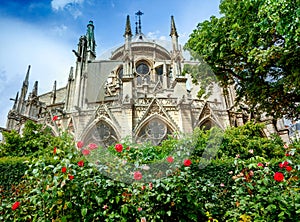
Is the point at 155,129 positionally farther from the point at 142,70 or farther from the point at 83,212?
the point at 142,70

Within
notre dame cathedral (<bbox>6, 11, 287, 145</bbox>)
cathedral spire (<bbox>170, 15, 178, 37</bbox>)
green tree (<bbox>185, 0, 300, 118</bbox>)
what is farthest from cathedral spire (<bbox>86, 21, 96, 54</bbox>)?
green tree (<bbox>185, 0, 300, 118</bbox>)

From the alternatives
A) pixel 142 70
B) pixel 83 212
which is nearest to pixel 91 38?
pixel 142 70

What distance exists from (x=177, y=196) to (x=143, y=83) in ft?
67.1

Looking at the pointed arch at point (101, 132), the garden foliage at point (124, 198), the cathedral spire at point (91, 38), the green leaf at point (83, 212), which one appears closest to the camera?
Answer: the green leaf at point (83, 212)

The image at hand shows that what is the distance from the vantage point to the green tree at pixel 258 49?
578 cm

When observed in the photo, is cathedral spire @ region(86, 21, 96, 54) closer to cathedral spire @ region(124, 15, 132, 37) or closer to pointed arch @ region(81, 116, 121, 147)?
cathedral spire @ region(124, 15, 132, 37)

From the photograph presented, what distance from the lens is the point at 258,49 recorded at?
6.79 metres

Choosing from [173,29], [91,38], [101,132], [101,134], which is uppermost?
[91,38]

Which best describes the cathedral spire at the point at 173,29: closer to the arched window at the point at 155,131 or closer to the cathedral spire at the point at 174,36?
the cathedral spire at the point at 174,36

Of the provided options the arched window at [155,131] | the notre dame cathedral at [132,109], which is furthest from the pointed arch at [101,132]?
the arched window at [155,131]

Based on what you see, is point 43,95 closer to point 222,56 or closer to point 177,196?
point 222,56

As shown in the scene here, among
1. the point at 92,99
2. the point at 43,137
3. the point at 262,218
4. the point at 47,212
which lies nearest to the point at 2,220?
the point at 47,212

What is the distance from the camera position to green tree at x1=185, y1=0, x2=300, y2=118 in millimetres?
5781

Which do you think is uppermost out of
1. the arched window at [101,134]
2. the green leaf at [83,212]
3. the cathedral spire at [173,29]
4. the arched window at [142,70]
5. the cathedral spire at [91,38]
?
the cathedral spire at [91,38]
